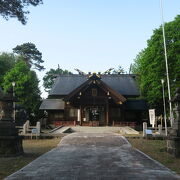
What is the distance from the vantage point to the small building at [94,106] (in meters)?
32.9

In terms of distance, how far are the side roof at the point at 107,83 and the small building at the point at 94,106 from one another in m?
0.17

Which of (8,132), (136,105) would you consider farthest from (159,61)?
(8,132)

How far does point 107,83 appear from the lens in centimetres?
4166

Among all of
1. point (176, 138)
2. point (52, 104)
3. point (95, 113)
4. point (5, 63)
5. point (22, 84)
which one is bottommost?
point (176, 138)

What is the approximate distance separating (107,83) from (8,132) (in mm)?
30585

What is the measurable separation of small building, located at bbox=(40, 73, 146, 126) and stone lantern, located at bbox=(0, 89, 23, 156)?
19545 mm

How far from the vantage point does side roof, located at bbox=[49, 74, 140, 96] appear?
1534 inches

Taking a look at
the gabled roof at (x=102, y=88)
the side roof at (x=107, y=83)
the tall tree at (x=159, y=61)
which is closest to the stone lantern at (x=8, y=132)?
the gabled roof at (x=102, y=88)

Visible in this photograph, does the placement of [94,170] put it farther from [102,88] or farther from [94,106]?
[94,106]

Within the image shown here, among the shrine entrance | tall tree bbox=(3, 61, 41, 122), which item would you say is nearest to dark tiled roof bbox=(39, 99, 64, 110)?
tall tree bbox=(3, 61, 41, 122)

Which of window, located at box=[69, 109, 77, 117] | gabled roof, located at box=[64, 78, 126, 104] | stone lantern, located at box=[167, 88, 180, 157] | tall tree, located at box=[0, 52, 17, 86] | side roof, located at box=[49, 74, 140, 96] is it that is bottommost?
stone lantern, located at box=[167, 88, 180, 157]

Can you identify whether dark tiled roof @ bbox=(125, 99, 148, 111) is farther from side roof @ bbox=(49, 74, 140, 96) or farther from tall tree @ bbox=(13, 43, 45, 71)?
tall tree @ bbox=(13, 43, 45, 71)

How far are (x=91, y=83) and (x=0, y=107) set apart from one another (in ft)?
68.1

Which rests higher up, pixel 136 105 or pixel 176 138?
pixel 136 105
